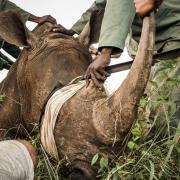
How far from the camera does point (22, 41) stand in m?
5.72

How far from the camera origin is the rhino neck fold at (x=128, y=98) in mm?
3475

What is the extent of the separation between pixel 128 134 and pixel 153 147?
7.0 inches

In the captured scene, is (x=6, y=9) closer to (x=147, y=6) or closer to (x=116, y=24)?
(x=116, y=24)

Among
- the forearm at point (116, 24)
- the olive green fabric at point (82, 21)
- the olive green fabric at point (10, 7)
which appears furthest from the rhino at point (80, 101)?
the olive green fabric at point (10, 7)

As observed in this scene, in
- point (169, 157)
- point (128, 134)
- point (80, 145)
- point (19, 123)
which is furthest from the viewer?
point (19, 123)

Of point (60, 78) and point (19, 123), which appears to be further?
point (19, 123)

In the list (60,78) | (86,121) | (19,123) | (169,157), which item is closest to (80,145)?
(86,121)

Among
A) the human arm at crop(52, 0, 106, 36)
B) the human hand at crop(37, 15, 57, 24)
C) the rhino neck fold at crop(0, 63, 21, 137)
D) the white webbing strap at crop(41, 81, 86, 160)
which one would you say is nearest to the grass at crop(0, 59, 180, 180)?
the white webbing strap at crop(41, 81, 86, 160)

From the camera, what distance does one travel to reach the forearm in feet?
12.5

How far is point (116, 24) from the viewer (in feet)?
12.8

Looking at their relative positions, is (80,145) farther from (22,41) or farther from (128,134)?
(22,41)

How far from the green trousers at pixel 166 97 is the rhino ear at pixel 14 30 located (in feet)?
6.37

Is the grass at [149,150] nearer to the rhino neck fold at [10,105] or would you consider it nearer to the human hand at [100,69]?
the human hand at [100,69]

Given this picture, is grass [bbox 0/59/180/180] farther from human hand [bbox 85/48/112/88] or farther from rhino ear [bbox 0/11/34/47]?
rhino ear [bbox 0/11/34/47]
